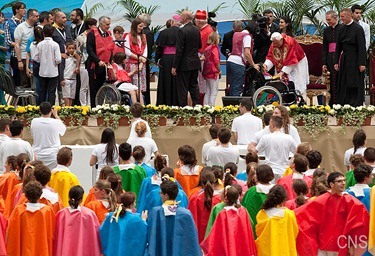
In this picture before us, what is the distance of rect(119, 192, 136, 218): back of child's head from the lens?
1461 cm

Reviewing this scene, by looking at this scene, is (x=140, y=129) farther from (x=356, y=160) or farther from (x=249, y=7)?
(x=249, y=7)

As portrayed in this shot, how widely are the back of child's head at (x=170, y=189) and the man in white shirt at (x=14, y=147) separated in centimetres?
406

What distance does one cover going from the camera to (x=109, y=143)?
60.0 feet

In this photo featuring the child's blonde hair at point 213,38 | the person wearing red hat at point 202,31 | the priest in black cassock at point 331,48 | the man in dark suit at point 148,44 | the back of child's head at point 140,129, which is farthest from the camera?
the man in dark suit at point 148,44

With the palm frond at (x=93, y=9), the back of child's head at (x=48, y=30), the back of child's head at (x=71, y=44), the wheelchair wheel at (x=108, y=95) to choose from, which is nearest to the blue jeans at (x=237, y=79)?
the wheelchair wheel at (x=108, y=95)

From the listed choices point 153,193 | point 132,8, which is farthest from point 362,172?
point 132,8

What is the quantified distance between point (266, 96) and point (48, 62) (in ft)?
12.6

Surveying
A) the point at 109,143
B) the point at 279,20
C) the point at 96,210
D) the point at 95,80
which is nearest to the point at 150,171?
the point at 109,143

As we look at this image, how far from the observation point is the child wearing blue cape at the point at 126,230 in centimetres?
1470

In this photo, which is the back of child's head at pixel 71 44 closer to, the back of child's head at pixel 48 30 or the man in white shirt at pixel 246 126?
the back of child's head at pixel 48 30

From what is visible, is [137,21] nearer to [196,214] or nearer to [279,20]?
[279,20]

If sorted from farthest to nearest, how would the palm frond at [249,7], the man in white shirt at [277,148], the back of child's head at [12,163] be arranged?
the palm frond at [249,7]
the man in white shirt at [277,148]
the back of child's head at [12,163]

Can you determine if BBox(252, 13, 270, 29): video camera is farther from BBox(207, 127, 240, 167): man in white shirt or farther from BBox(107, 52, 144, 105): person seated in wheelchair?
BBox(207, 127, 240, 167): man in white shirt

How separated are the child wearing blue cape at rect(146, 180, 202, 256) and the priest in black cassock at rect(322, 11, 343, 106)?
382 inches
